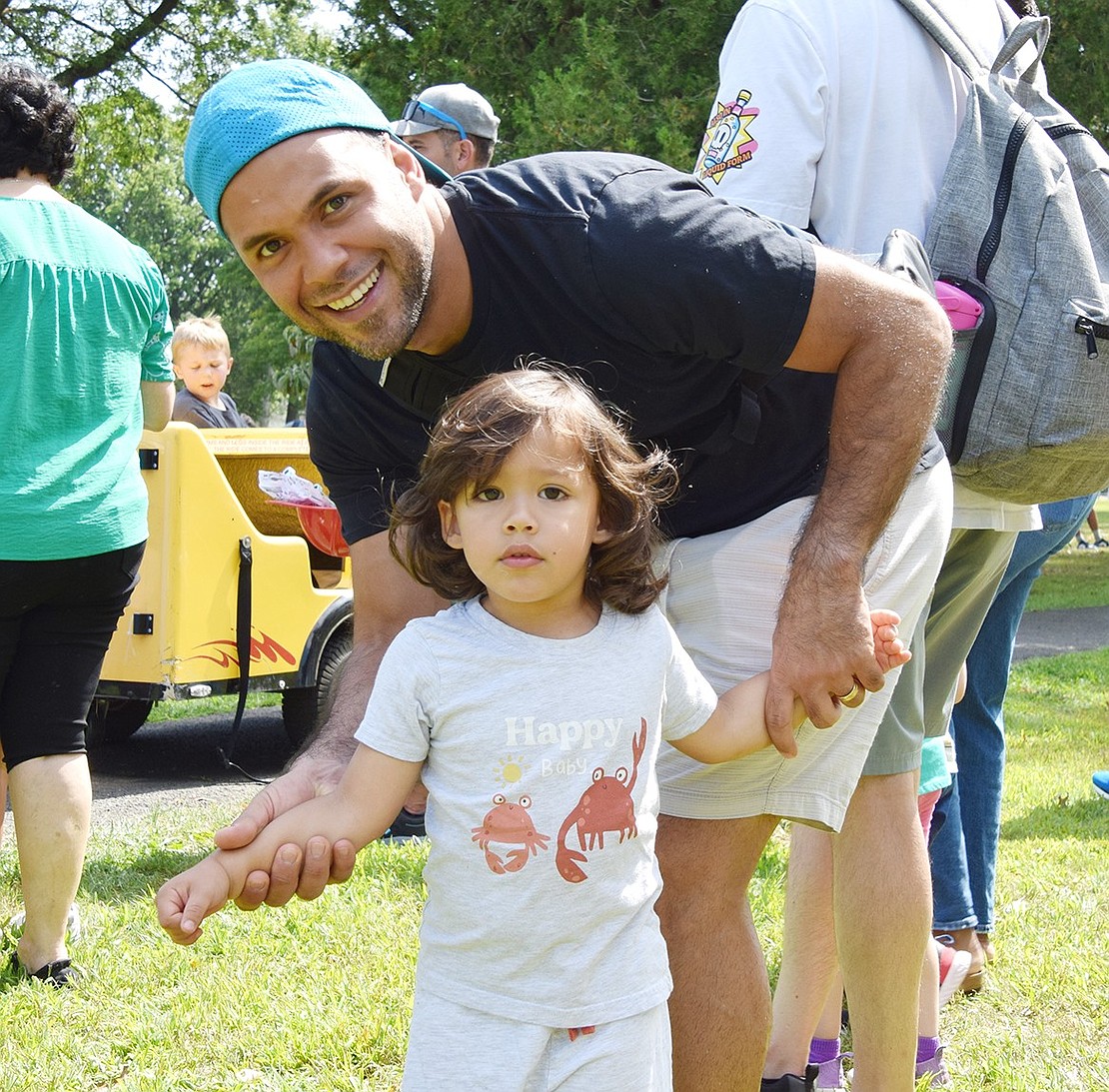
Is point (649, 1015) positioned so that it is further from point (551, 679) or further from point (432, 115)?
point (432, 115)

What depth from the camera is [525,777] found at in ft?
6.94

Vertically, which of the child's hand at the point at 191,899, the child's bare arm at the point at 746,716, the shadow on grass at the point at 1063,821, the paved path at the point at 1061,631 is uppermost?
the child's bare arm at the point at 746,716

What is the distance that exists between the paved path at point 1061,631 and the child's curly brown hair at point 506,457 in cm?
921

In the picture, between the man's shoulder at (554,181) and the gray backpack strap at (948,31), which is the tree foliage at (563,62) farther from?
the man's shoulder at (554,181)

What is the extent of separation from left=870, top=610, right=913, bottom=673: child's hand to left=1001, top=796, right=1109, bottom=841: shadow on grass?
335 cm

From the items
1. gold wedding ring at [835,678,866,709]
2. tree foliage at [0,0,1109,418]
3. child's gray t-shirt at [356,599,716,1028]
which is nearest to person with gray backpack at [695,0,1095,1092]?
gold wedding ring at [835,678,866,709]

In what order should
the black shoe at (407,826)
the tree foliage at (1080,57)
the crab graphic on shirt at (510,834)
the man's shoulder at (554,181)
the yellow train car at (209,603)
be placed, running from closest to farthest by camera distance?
the crab graphic on shirt at (510,834), the man's shoulder at (554,181), the black shoe at (407,826), the yellow train car at (209,603), the tree foliage at (1080,57)

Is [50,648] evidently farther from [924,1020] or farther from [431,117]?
[431,117]

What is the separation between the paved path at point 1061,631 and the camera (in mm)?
11898

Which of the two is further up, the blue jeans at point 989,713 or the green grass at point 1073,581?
the blue jeans at point 989,713

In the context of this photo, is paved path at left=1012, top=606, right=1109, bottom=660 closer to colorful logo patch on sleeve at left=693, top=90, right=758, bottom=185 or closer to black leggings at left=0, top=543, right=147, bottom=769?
black leggings at left=0, top=543, right=147, bottom=769

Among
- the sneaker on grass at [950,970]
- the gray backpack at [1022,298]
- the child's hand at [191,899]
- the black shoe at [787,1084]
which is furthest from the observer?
the sneaker on grass at [950,970]

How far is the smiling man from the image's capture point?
2172mm

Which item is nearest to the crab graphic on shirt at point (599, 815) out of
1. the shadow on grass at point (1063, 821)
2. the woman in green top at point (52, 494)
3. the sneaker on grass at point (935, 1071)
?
the sneaker on grass at point (935, 1071)
